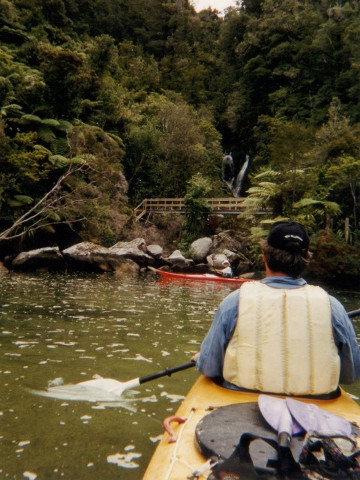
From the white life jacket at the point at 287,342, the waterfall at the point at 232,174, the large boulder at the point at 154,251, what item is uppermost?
the waterfall at the point at 232,174

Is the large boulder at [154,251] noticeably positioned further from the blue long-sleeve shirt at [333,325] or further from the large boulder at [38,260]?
the blue long-sleeve shirt at [333,325]

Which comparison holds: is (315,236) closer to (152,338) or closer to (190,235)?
(190,235)

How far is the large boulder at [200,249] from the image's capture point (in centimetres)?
2297

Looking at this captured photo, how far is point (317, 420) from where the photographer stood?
1998mm

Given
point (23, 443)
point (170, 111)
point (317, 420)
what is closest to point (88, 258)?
point (170, 111)

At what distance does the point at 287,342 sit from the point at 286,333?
50mm

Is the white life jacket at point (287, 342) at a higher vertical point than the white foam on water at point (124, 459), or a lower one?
higher

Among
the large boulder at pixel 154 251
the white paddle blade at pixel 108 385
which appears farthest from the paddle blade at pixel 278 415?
the large boulder at pixel 154 251

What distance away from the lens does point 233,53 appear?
4031 cm

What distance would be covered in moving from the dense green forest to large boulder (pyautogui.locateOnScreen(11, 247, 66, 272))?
1.22 meters

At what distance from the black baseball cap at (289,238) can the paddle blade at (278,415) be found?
86 centimetres

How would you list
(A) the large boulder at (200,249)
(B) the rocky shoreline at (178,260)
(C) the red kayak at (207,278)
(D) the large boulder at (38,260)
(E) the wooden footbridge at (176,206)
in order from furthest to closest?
1. (E) the wooden footbridge at (176,206)
2. (A) the large boulder at (200,249)
3. (D) the large boulder at (38,260)
4. (B) the rocky shoreline at (178,260)
5. (C) the red kayak at (207,278)

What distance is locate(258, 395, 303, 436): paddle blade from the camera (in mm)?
1959

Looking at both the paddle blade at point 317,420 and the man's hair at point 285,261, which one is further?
the man's hair at point 285,261
